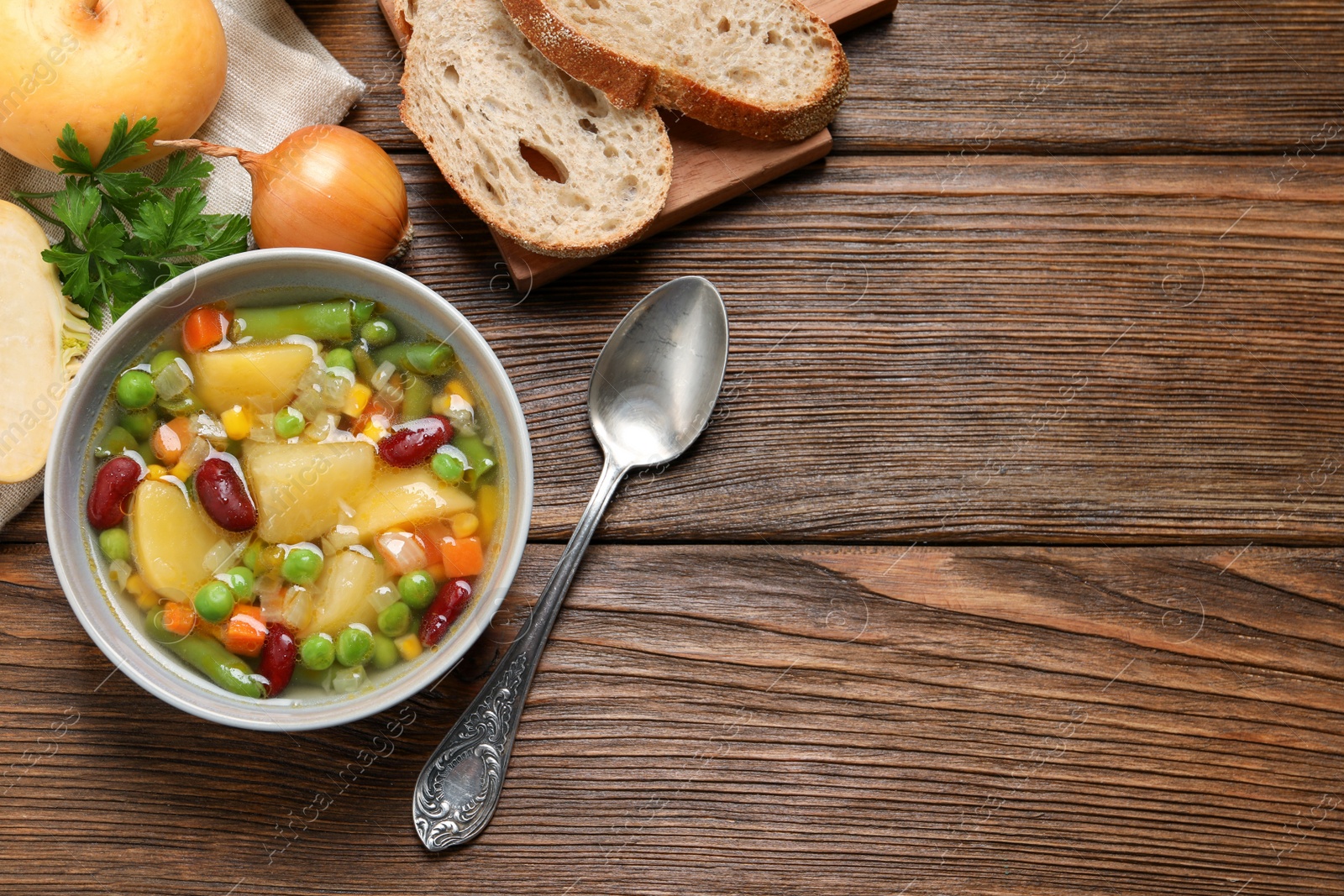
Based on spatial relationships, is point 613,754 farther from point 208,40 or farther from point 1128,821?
point 208,40

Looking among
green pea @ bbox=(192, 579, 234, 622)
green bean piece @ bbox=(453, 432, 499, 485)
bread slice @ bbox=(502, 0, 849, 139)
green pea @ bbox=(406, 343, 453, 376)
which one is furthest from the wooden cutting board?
green pea @ bbox=(192, 579, 234, 622)

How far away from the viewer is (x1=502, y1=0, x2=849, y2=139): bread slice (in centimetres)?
195

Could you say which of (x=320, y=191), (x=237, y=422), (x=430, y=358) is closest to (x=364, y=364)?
(x=430, y=358)

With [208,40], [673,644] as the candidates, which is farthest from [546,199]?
[673,644]

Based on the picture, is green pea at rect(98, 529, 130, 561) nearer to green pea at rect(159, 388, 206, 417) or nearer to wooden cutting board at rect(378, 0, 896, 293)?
green pea at rect(159, 388, 206, 417)

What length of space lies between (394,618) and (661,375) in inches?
29.9

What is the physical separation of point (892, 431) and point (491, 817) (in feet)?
4.12

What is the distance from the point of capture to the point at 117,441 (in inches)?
66.6

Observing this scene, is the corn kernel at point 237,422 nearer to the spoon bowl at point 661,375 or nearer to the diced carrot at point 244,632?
the diced carrot at point 244,632

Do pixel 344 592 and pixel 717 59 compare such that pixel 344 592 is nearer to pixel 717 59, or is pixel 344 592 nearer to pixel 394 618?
pixel 394 618

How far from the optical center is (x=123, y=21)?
1734mm

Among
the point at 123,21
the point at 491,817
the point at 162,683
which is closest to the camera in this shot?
the point at 162,683

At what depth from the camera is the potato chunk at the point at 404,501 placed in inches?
67.1

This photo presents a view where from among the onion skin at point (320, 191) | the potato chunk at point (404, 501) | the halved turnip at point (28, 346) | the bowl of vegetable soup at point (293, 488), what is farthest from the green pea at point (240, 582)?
the onion skin at point (320, 191)
